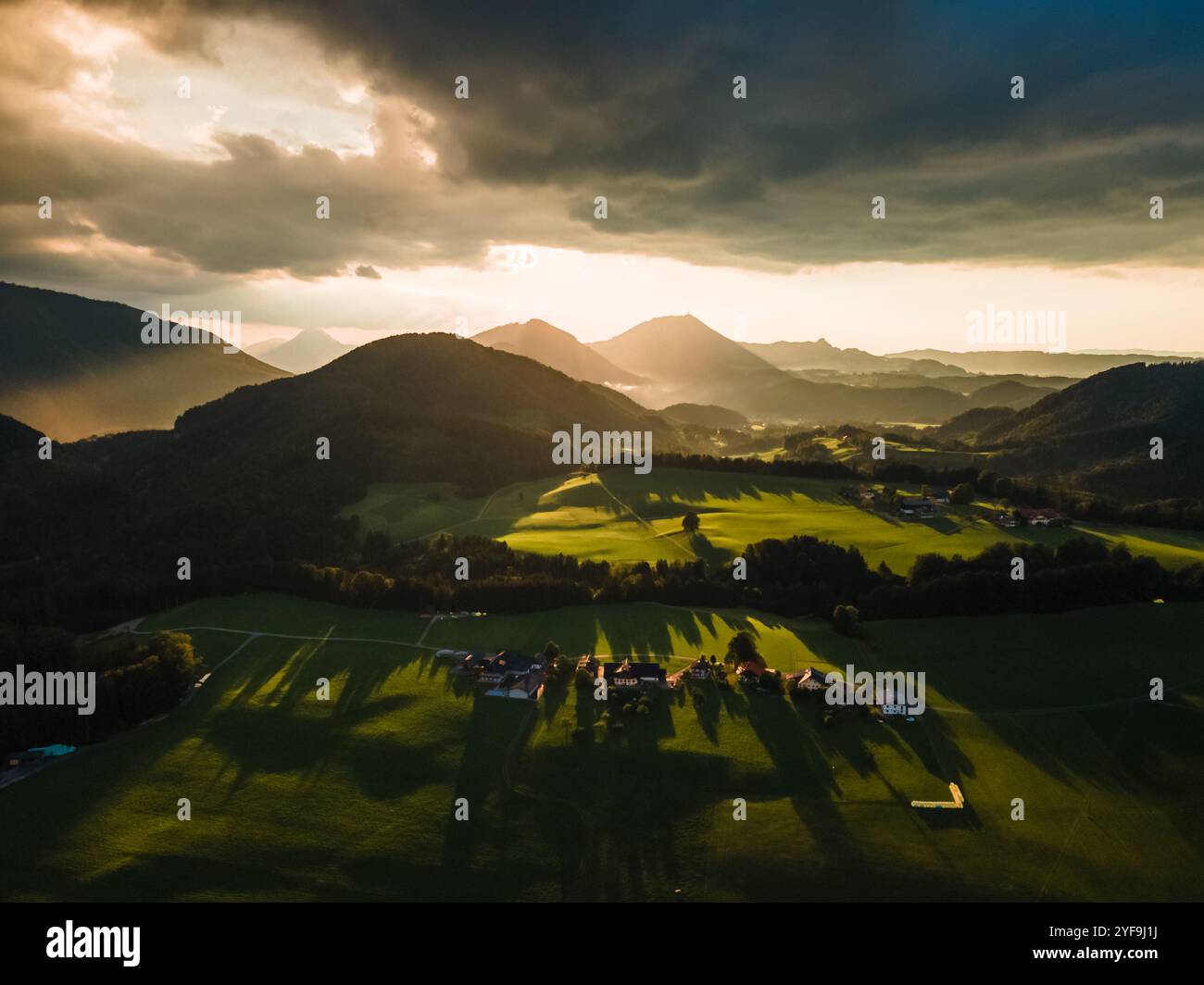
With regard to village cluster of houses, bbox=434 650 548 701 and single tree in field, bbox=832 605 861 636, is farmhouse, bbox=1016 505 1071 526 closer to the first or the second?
single tree in field, bbox=832 605 861 636

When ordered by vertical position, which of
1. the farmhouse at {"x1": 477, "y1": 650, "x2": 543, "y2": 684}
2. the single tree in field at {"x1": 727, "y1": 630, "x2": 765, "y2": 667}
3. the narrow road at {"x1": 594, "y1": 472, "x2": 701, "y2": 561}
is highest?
the narrow road at {"x1": 594, "y1": 472, "x2": 701, "y2": 561}

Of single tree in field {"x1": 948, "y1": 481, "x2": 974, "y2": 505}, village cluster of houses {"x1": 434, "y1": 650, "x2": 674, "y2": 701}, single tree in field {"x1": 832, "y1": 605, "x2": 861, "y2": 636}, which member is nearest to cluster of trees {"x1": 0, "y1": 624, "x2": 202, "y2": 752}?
village cluster of houses {"x1": 434, "y1": 650, "x2": 674, "y2": 701}

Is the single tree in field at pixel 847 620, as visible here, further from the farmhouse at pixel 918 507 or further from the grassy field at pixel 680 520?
the farmhouse at pixel 918 507

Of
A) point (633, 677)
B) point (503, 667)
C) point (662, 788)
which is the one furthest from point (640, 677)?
point (662, 788)

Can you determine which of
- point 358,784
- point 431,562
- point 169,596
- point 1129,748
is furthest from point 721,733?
point 169,596

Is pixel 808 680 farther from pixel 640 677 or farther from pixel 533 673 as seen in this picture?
pixel 533 673

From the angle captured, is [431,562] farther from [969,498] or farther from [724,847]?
[969,498]
